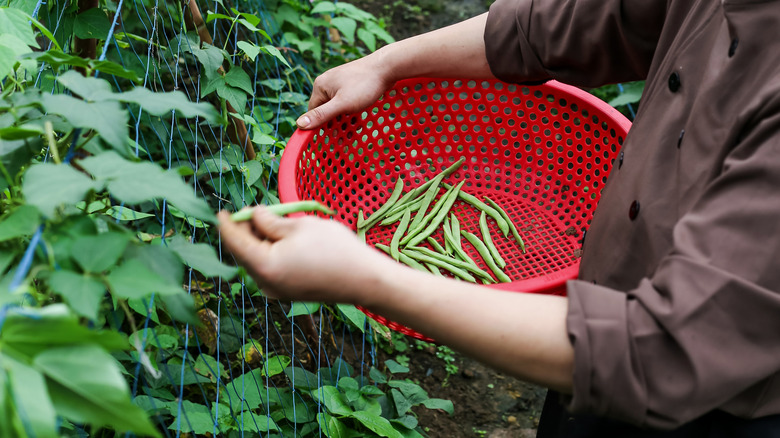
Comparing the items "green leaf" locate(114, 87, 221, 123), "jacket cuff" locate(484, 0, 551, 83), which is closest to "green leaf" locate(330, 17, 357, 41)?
"jacket cuff" locate(484, 0, 551, 83)

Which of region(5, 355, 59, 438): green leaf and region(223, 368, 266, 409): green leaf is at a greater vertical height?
region(5, 355, 59, 438): green leaf

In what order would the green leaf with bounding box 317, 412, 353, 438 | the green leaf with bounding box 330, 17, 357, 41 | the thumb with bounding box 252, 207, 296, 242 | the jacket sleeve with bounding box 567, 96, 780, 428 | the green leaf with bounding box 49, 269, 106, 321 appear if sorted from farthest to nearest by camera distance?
the green leaf with bounding box 330, 17, 357, 41 → the green leaf with bounding box 317, 412, 353, 438 → the thumb with bounding box 252, 207, 296, 242 → the jacket sleeve with bounding box 567, 96, 780, 428 → the green leaf with bounding box 49, 269, 106, 321

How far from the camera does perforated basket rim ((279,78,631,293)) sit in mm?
1447

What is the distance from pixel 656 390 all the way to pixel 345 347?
1509 mm

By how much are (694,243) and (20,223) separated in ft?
2.93

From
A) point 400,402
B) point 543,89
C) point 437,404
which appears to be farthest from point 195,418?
point 543,89

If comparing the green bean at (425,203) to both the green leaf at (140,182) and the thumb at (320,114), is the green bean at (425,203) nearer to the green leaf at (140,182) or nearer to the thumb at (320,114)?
the thumb at (320,114)

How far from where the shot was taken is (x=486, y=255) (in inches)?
76.9

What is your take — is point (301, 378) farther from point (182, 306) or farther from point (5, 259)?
point (5, 259)

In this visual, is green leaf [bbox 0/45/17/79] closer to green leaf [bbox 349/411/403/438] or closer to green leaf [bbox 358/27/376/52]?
green leaf [bbox 349/411/403/438]

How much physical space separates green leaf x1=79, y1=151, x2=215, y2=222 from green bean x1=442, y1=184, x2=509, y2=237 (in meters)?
1.31

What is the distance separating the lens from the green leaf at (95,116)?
89 cm

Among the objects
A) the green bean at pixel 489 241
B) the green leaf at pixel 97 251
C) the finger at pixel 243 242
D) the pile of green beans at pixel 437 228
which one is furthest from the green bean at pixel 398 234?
the green leaf at pixel 97 251

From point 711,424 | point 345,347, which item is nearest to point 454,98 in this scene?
point 345,347
